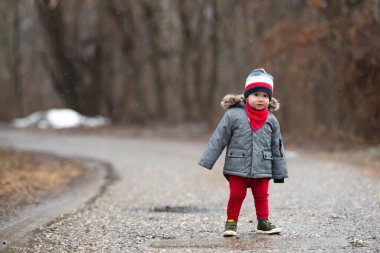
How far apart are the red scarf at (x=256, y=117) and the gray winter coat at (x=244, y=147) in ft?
0.12

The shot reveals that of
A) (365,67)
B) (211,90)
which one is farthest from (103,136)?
(365,67)

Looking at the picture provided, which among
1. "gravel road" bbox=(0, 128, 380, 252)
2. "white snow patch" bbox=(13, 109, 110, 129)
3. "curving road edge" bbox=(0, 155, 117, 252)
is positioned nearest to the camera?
"gravel road" bbox=(0, 128, 380, 252)

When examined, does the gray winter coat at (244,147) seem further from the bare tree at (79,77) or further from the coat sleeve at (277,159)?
the bare tree at (79,77)

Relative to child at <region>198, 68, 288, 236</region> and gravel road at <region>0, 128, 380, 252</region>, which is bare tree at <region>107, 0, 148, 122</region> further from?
child at <region>198, 68, 288, 236</region>

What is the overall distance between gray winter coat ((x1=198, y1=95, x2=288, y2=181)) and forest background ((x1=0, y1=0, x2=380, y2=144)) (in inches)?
453

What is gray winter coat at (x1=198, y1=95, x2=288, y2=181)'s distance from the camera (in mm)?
6957

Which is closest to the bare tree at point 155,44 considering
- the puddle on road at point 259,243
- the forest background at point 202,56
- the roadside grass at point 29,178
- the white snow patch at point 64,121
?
the forest background at point 202,56

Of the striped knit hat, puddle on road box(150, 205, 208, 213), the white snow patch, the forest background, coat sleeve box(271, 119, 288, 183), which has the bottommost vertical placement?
puddle on road box(150, 205, 208, 213)

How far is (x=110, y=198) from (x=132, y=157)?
813cm

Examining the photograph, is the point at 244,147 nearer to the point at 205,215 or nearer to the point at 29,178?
the point at 205,215

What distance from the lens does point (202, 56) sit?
3069 cm

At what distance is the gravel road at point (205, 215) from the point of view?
6.67 meters

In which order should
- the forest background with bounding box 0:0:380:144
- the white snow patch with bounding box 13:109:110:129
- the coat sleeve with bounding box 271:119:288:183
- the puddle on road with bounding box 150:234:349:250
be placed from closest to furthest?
the puddle on road with bounding box 150:234:349:250, the coat sleeve with bounding box 271:119:288:183, the forest background with bounding box 0:0:380:144, the white snow patch with bounding box 13:109:110:129

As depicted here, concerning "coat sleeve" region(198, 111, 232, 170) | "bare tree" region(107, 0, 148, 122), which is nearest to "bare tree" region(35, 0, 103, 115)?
"bare tree" region(107, 0, 148, 122)
